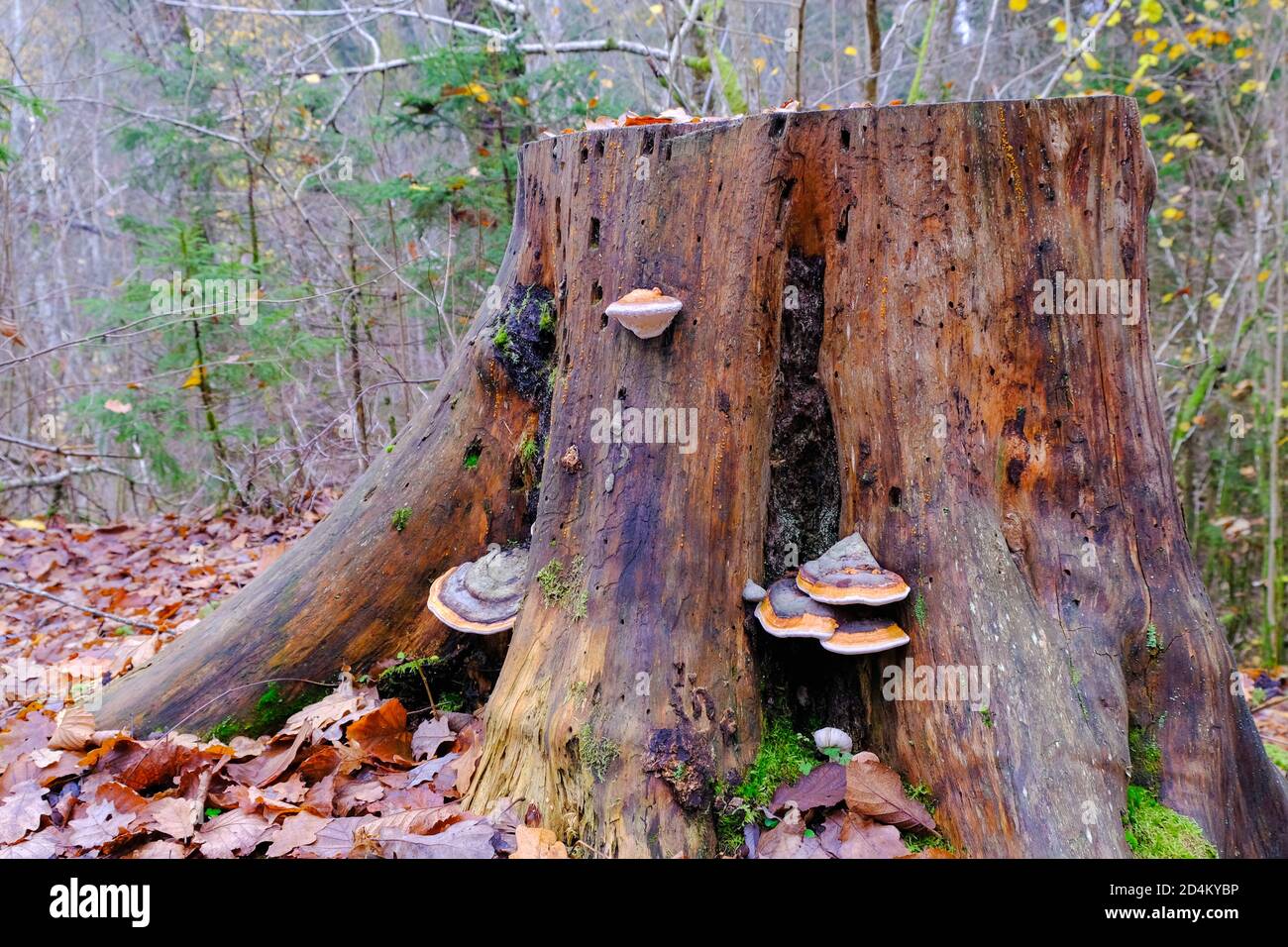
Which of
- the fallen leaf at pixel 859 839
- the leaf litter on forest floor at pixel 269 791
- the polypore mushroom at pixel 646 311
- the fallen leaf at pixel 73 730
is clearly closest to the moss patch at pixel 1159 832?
the fallen leaf at pixel 859 839

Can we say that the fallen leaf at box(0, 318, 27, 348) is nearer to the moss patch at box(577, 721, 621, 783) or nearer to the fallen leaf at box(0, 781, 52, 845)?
the fallen leaf at box(0, 781, 52, 845)

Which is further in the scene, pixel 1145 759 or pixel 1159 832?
pixel 1145 759

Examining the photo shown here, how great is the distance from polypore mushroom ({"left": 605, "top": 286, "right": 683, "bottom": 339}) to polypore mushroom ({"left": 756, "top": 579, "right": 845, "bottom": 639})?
94cm

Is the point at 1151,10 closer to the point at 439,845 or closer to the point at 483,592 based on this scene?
the point at 483,592

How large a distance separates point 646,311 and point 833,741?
1489 millimetres

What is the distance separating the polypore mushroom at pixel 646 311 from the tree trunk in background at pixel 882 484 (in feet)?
0.27

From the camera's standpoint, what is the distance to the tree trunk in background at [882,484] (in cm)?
237

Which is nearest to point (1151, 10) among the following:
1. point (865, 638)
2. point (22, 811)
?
point (865, 638)

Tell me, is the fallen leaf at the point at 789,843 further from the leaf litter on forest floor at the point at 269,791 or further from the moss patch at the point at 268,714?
the moss patch at the point at 268,714

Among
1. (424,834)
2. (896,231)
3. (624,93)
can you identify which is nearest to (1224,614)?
(896,231)

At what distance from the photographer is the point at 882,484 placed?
2578mm

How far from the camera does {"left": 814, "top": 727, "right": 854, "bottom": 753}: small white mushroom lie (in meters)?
2.50

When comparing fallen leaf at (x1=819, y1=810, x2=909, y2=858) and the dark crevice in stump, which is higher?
the dark crevice in stump

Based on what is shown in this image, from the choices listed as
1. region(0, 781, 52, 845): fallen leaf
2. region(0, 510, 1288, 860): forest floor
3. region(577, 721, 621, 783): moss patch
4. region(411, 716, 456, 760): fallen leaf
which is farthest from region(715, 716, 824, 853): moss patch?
region(0, 781, 52, 845): fallen leaf
